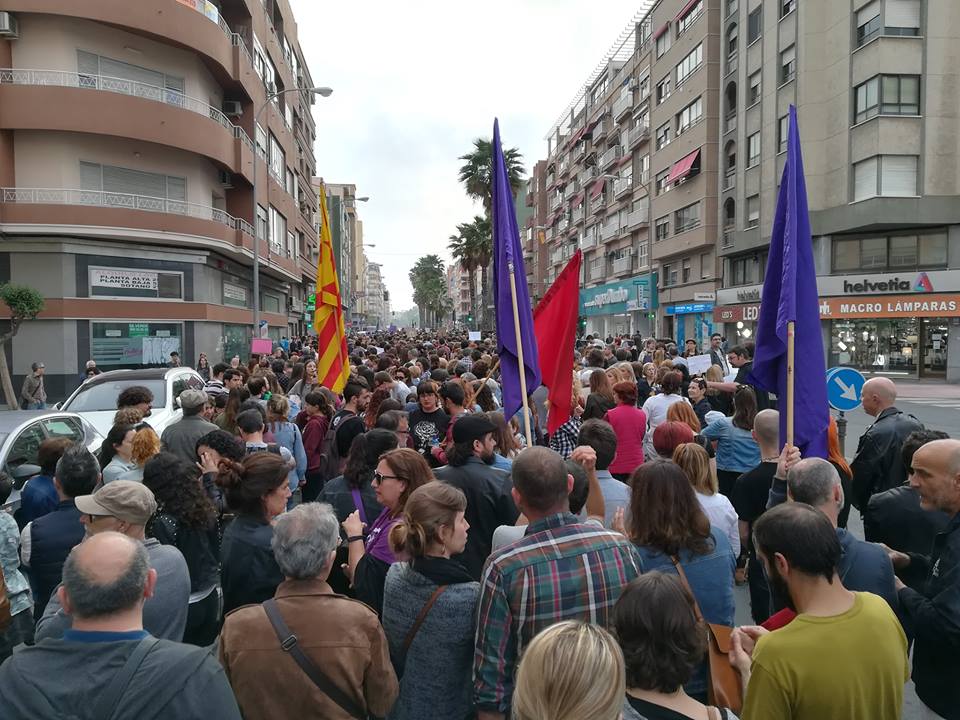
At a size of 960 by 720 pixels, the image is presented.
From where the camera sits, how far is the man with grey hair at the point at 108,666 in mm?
2010

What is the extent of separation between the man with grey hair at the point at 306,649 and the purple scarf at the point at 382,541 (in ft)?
2.65

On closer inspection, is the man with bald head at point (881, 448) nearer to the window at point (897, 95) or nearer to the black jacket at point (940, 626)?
the black jacket at point (940, 626)

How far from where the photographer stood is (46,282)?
2283cm

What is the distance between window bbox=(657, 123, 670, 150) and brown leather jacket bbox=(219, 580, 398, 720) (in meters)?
46.1

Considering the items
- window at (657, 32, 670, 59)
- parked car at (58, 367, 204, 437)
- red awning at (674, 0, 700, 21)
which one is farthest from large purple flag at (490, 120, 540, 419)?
window at (657, 32, 670, 59)

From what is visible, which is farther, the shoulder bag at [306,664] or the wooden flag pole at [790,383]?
the wooden flag pole at [790,383]

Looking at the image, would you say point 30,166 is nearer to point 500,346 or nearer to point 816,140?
point 500,346

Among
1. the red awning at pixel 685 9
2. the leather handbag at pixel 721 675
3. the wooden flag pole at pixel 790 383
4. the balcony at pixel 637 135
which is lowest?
the leather handbag at pixel 721 675

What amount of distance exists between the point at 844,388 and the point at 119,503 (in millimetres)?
8336

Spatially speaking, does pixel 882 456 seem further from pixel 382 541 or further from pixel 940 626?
pixel 382 541

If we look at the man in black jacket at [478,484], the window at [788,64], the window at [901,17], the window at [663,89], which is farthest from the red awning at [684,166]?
the man in black jacket at [478,484]

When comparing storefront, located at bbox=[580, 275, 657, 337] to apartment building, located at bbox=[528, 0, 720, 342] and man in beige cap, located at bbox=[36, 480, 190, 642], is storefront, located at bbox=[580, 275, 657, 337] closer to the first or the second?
apartment building, located at bbox=[528, 0, 720, 342]

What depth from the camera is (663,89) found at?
45906 mm

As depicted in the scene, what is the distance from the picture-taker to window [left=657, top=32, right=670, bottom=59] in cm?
4467
